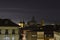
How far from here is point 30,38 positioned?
67.2m

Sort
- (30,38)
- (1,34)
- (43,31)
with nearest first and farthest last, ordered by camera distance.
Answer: (1,34) → (30,38) → (43,31)

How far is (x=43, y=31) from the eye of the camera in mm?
71938

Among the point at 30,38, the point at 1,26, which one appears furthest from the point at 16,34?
the point at 30,38

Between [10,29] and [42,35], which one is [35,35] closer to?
[42,35]

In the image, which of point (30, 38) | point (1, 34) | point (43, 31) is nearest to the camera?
point (1, 34)

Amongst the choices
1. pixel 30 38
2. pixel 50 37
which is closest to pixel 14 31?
pixel 30 38

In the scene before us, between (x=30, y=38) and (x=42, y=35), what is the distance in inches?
179

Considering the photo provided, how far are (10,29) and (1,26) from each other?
3.32m

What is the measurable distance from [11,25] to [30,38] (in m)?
10.1

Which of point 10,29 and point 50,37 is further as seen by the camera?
point 50,37

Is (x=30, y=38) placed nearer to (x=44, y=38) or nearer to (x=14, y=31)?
(x=44, y=38)

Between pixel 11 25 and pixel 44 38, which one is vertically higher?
pixel 11 25

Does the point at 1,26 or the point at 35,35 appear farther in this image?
the point at 35,35

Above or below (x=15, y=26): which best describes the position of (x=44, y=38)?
below
